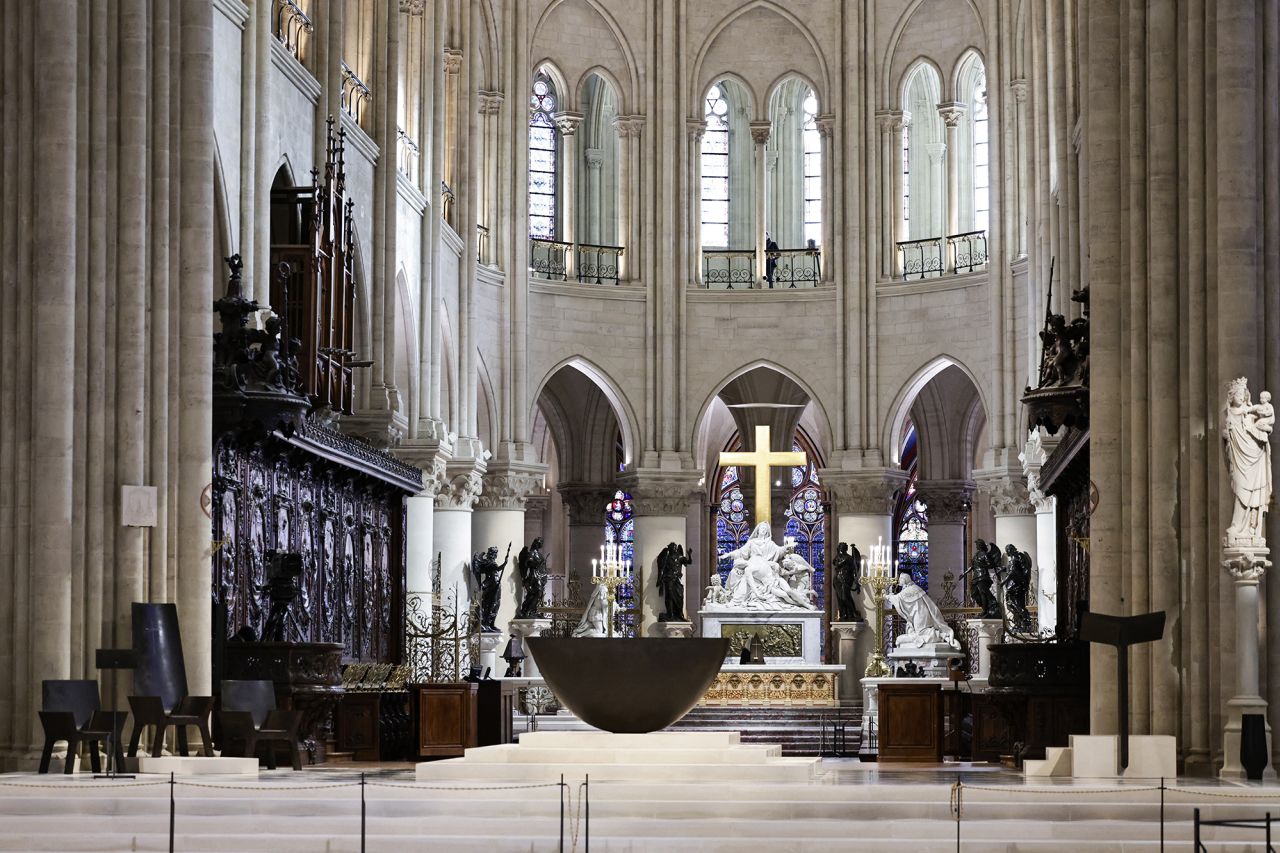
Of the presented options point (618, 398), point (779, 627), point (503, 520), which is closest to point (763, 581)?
point (779, 627)

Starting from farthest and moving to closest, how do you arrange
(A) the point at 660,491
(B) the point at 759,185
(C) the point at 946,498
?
1. (C) the point at 946,498
2. (B) the point at 759,185
3. (A) the point at 660,491

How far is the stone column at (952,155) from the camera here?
38781mm

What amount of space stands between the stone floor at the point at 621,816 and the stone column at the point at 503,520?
2266cm

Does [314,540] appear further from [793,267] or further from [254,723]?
[793,267]

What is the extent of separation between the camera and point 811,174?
42.0m

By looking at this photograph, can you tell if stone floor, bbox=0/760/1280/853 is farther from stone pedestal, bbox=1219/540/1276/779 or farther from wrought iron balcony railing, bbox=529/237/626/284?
wrought iron balcony railing, bbox=529/237/626/284

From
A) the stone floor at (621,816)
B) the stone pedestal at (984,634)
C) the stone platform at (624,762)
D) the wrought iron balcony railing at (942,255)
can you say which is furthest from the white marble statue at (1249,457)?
the wrought iron balcony railing at (942,255)

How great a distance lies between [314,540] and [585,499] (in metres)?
18.3

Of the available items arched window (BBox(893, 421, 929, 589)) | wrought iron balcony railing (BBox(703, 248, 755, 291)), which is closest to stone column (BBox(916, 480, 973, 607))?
arched window (BBox(893, 421, 929, 589))

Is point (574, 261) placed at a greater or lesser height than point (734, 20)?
lesser

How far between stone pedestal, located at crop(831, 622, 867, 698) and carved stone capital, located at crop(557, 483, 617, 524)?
7579mm

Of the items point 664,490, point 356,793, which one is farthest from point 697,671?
point 664,490

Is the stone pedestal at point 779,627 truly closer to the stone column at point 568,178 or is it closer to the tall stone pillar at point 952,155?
the tall stone pillar at point 952,155

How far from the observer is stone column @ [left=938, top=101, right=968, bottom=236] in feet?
127
